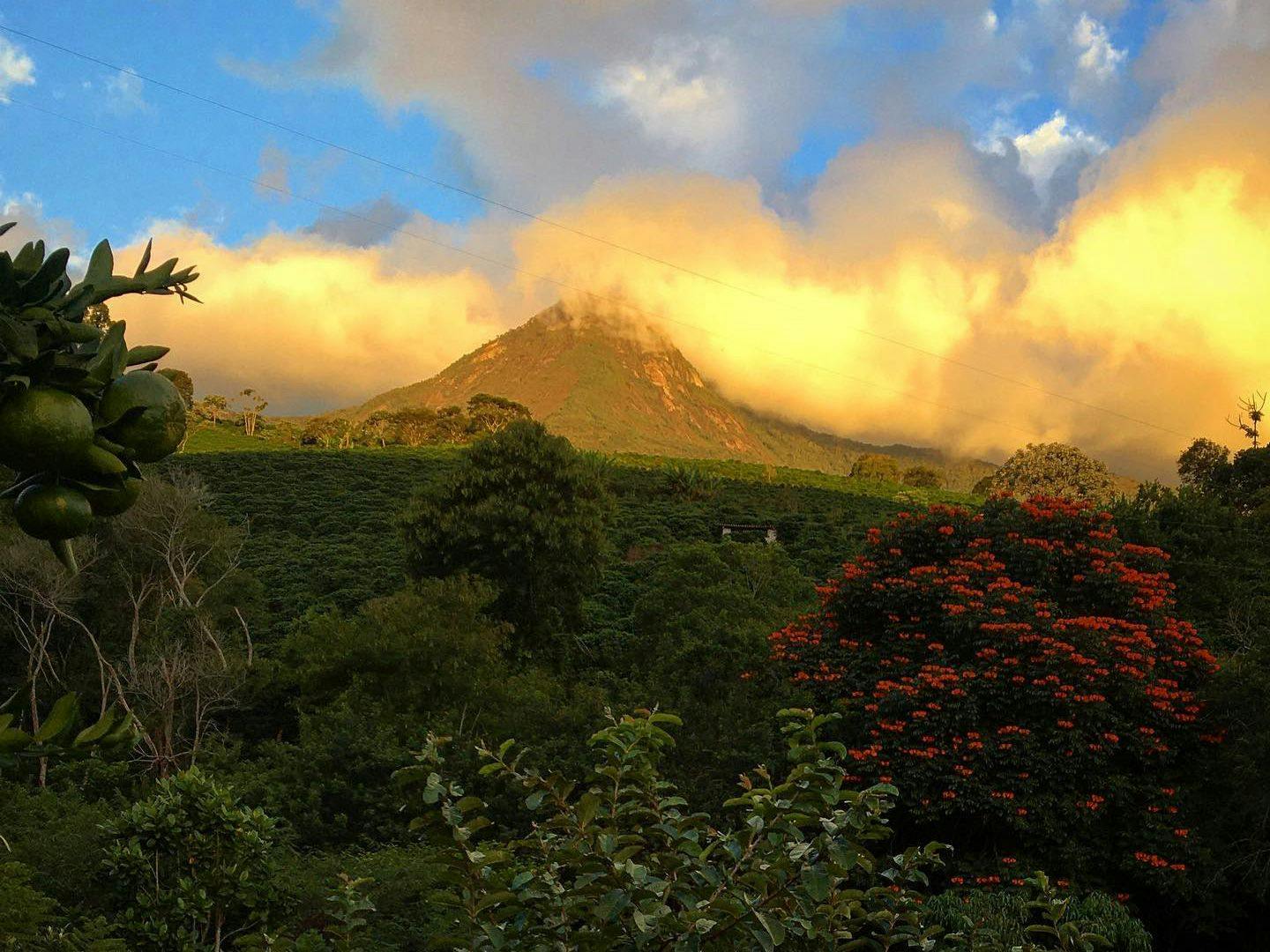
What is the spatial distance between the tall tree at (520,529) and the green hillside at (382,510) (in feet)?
8.02

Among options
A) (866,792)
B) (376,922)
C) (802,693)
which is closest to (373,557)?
(802,693)

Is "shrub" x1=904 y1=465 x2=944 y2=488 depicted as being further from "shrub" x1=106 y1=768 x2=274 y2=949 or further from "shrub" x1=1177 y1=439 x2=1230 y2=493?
"shrub" x1=106 y1=768 x2=274 y2=949

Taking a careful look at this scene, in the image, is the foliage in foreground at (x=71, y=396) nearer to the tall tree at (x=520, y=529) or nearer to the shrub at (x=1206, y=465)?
the tall tree at (x=520, y=529)

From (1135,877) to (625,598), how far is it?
21739mm

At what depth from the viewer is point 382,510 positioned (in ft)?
141

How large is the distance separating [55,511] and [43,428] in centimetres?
9

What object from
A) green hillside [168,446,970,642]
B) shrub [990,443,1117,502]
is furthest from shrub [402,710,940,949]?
shrub [990,443,1117,502]

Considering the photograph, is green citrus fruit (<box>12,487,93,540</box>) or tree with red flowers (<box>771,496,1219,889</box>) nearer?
green citrus fruit (<box>12,487,93,540</box>)

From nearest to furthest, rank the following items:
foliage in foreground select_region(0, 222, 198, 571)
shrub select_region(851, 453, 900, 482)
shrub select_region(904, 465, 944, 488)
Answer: foliage in foreground select_region(0, 222, 198, 571)
shrub select_region(904, 465, 944, 488)
shrub select_region(851, 453, 900, 482)

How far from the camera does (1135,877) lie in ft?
40.1

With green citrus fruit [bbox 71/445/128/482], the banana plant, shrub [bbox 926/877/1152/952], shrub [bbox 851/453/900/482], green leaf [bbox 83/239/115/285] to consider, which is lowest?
shrub [bbox 926/877/1152/952]

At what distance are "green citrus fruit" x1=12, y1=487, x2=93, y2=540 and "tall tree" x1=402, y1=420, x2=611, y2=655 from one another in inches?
1009

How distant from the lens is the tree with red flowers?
1227cm

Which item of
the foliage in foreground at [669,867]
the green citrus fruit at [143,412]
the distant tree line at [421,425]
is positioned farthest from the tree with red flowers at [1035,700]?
the distant tree line at [421,425]
